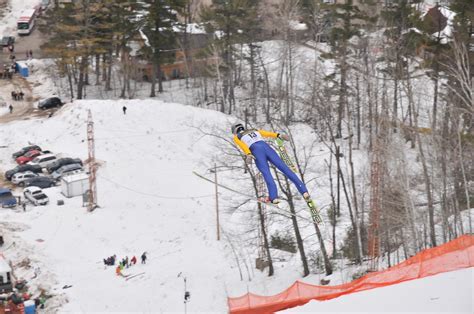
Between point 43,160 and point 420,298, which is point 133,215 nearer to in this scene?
point 43,160

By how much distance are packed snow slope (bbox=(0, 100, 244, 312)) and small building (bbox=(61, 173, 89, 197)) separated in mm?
425

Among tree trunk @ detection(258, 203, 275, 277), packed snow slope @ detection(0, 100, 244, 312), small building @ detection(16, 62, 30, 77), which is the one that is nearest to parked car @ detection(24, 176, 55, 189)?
packed snow slope @ detection(0, 100, 244, 312)

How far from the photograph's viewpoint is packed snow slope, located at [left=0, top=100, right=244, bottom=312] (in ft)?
110

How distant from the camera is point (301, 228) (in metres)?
38.1

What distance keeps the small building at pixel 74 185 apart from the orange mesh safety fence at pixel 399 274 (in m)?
18.6

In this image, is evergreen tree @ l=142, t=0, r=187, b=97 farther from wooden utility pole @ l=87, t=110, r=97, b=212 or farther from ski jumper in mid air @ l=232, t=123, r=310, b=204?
ski jumper in mid air @ l=232, t=123, r=310, b=204

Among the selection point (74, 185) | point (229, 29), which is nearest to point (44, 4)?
point (229, 29)

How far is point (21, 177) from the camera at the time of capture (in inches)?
1656

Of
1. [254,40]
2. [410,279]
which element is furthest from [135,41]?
[410,279]

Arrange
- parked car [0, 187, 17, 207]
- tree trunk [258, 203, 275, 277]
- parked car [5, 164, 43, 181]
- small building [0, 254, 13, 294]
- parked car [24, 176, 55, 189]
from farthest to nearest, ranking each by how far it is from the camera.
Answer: parked car [5, 164, 43, 181], parked car [24, 176, 55, 189], parked car [0, 187, 17, 207], tree trunk [258, 203, 275, 277], small building [0, 254, 13, 294]

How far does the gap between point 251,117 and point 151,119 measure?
6662 mm

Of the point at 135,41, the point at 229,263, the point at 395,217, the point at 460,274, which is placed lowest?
the point at 229,263

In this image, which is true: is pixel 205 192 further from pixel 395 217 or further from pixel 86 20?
pixel 86 20

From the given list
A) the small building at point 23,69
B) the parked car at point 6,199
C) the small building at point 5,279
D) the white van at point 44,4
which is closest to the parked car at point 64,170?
the parked car at point 6,199
